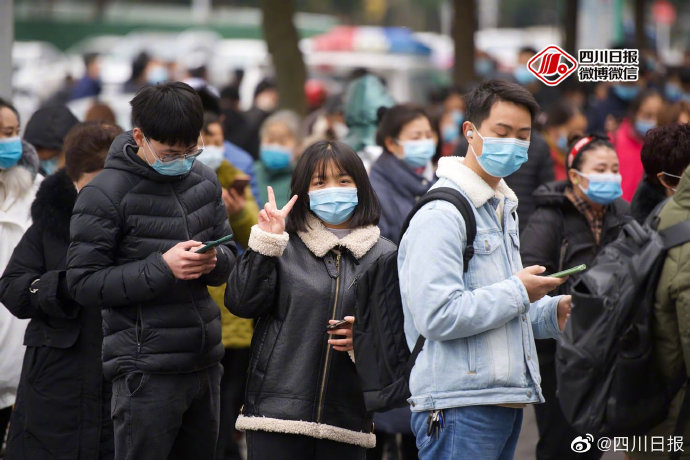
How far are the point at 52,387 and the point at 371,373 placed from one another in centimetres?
181

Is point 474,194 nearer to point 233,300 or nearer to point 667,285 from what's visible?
point 667,285

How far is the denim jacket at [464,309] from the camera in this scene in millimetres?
3740

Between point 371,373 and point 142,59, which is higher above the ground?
point 142,59

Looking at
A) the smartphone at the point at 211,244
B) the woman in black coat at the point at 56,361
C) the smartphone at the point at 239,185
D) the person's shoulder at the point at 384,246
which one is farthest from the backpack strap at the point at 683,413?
the smartphone at the point at 239,185

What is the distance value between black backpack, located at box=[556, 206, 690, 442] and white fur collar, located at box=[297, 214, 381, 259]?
1.22 meters

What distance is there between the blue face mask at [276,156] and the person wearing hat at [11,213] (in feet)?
8.25

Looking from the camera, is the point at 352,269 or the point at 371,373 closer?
the point at 371,373

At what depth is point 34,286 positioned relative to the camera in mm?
4969

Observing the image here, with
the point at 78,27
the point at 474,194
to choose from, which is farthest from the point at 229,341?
the point at 78,27

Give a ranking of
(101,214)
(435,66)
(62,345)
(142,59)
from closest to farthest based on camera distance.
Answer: (101,214), (62,345), (142,59), (435,66)

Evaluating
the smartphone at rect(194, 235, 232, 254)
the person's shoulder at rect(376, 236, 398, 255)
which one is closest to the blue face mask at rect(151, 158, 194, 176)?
the smartphone at rect(194, 235, 232, 254)

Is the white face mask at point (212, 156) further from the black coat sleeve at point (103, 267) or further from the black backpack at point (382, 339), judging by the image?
the black backpack at point (382, 339)

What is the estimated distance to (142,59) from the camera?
65.3 feet

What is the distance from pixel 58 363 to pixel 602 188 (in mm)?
3009
